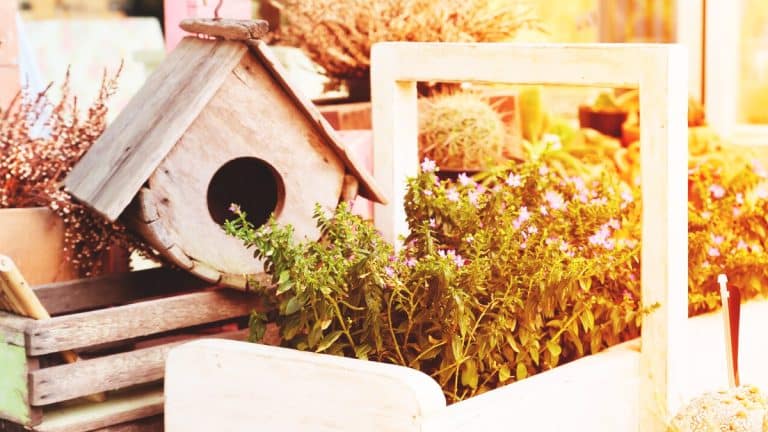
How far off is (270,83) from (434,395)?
0.78 m

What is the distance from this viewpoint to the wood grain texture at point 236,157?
2123mm

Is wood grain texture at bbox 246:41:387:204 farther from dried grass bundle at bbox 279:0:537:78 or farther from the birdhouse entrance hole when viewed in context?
dried grass bundle at bbox 279:0:537:78

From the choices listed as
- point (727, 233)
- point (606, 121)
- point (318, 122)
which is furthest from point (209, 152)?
point (606, 121)

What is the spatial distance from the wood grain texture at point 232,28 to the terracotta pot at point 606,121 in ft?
6.38

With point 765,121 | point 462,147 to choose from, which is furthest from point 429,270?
point 765,121

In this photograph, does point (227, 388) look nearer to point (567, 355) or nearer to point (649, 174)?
point (567, 355)

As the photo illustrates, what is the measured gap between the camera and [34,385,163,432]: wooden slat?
6.72ft

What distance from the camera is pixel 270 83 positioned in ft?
7.31

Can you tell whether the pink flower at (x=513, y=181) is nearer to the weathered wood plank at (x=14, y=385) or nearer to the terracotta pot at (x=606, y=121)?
the weathered wood plank at (x=14, y=385)

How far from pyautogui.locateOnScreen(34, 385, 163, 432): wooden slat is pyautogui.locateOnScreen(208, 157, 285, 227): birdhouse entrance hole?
16.0 inches

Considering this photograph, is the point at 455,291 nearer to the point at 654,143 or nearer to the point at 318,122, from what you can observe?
the point at 654,143

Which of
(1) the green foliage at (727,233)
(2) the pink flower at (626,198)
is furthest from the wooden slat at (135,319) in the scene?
(1) the green foliage at (727,233)

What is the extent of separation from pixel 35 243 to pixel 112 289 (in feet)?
0.55

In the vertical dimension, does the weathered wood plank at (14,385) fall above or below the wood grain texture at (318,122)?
below
